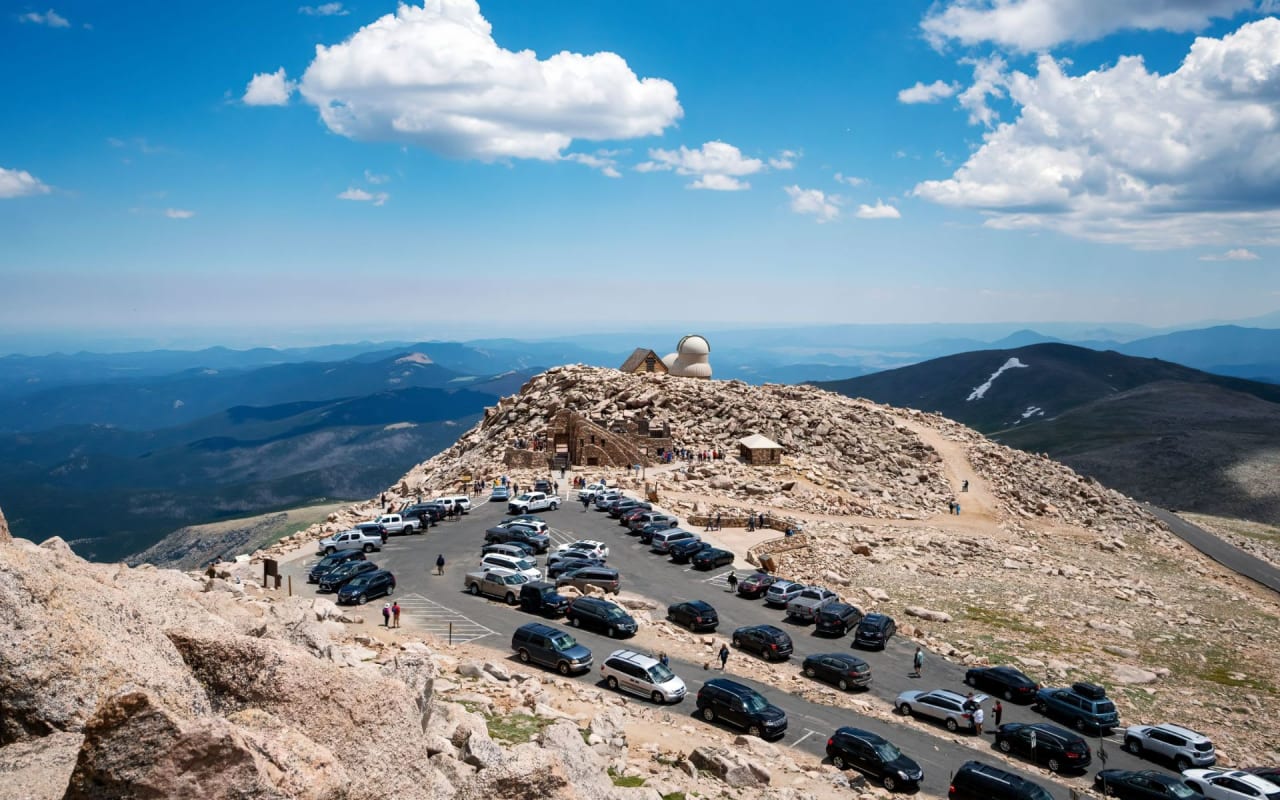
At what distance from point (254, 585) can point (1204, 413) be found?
207 m

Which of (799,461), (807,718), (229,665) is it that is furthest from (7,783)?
(799,461)

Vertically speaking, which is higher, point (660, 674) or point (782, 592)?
point (660, 674)

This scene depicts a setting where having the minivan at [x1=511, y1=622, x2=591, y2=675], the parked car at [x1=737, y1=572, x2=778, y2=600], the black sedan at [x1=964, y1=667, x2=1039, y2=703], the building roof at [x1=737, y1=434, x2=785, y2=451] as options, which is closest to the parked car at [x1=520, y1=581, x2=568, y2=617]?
the minivan at [x1=511, y1=622, x2=591, y2=675]

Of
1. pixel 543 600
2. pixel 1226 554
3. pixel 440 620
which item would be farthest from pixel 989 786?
pixel 1226 554

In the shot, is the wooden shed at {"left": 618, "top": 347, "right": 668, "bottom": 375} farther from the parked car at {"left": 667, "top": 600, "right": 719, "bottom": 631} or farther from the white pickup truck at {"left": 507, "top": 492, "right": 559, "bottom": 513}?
the parked car at {"left": 667, "top": 600, "right": 719, "bottom": 631}

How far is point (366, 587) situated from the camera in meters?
41.0

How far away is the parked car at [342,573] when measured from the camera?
43.0m

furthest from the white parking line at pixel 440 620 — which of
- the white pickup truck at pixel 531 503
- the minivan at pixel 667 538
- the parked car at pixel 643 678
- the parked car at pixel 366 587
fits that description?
the white pickup truck at pixel 531 503

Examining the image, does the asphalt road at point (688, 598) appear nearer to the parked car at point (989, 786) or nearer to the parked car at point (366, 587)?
the parked car at point (366, 587)

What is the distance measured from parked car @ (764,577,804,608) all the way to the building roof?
31.5 meters

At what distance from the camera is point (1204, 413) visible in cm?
18262

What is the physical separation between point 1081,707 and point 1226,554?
58643mm

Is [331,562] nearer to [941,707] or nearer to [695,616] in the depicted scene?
[695,616]

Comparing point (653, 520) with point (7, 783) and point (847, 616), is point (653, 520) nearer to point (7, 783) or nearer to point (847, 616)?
point (847, 616)
